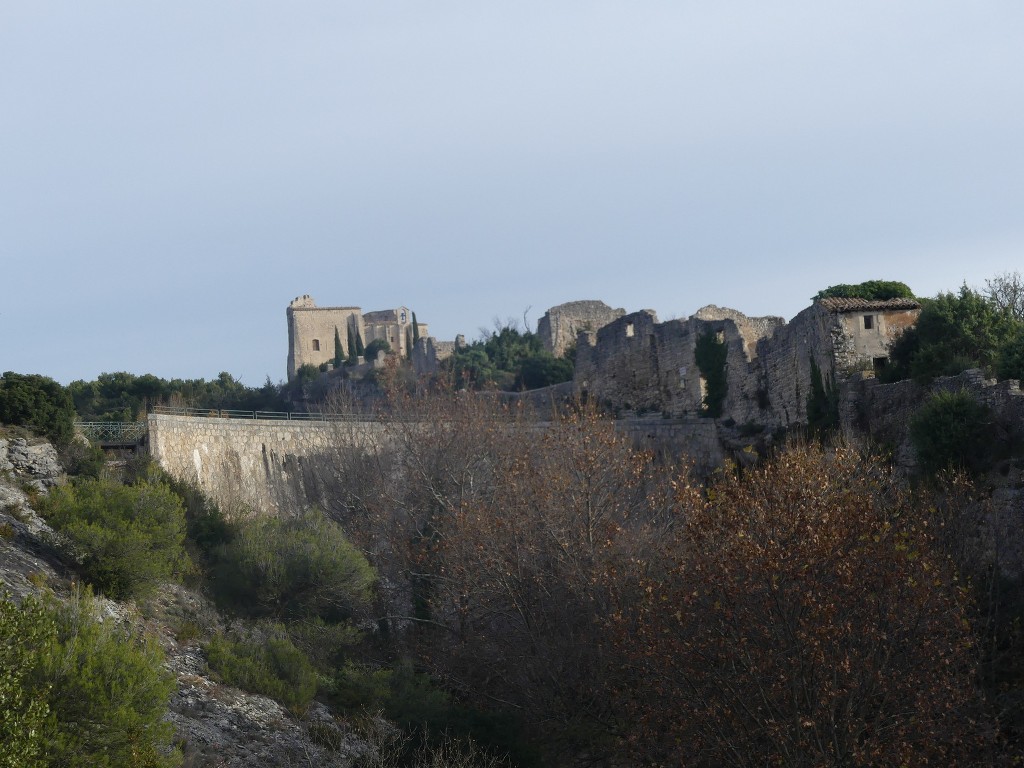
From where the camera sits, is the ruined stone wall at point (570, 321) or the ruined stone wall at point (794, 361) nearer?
the ruined stone wall at point (794, 361)

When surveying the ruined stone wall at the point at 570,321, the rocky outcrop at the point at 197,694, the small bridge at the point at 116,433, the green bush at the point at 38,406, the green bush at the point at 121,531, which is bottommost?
the rocky outcrop at the point at 197,694

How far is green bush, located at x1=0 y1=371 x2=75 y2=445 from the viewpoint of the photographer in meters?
33.7

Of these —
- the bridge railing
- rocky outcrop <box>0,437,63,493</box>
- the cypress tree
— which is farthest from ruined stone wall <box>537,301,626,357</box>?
rocky outcrop <box>0,437,63,493</box>

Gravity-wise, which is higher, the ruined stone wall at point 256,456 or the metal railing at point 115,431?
the metal railing at point 115,431

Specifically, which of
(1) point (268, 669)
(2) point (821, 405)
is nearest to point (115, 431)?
(1) point (268, 669)

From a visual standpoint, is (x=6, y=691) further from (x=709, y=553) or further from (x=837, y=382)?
(x=837, y=382)

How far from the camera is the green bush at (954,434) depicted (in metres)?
29.8

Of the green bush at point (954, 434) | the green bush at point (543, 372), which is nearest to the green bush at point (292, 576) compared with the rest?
the green bush at point (954, 434)

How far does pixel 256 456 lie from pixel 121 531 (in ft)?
40.8

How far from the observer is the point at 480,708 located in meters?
25.9

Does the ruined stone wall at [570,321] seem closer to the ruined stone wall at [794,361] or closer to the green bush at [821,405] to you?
the ruined stone wall at [794,361]

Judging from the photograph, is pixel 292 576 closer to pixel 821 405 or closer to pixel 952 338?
pixel 821 405

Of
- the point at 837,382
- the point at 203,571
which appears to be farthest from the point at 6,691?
the point at 837,382

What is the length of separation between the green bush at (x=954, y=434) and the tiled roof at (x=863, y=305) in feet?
24.9
